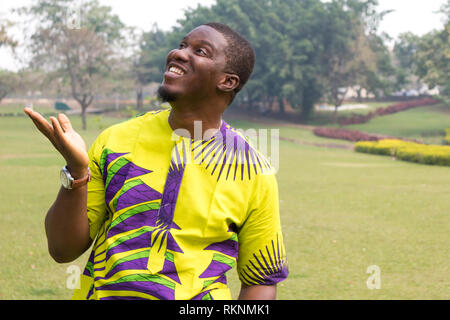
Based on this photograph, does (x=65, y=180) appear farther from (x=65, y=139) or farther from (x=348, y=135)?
(x=348, y=135)

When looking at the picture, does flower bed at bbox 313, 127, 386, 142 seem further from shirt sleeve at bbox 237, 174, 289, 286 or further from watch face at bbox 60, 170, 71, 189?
watch face at bbox 60, 170, 71, 189

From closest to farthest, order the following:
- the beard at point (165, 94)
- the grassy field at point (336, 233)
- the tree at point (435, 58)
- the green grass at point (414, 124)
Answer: the beard at point (165, 94) → the grassy field at point (336, 233) → the tree at point (435, 58) → the green grass at point (414, 124)

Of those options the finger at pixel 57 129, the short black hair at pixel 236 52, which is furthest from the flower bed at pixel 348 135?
the finger at pixel 57 129

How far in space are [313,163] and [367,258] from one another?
12928mm

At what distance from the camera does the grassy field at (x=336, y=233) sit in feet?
20.4

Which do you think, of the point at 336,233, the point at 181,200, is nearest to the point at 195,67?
the point at 181,200

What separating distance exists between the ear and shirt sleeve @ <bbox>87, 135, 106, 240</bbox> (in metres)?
0.45

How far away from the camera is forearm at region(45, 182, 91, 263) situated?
179 cm

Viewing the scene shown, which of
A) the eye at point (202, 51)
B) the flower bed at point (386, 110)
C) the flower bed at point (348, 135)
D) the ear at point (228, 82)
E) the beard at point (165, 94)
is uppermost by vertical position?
the eye at point (202, 51)

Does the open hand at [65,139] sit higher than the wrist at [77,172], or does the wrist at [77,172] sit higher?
the open hand at [65,139]

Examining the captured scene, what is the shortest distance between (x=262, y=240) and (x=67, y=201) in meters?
0.64

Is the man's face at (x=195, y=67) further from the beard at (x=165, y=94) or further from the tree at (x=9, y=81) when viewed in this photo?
the tree at (x=9, y=81)

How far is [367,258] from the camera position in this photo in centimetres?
739

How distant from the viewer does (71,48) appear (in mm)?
38969
